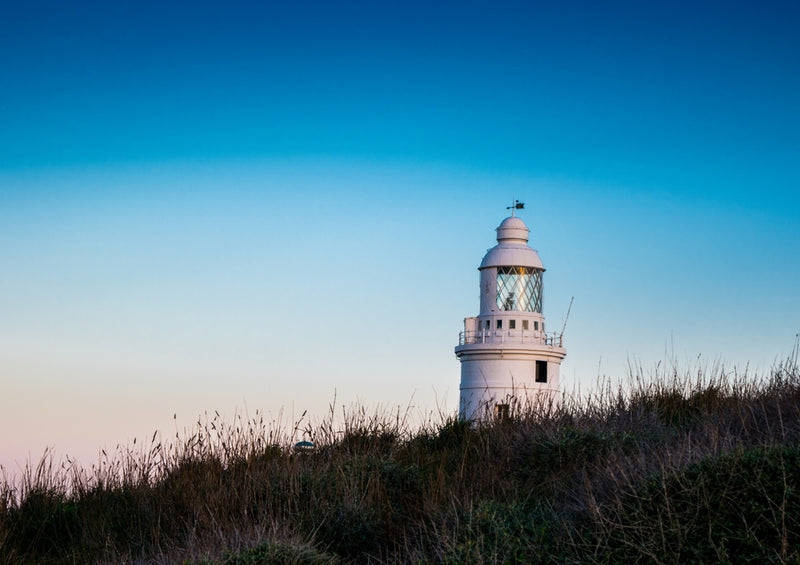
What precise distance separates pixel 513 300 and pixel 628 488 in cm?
1994

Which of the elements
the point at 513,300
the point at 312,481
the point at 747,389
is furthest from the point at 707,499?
the point at 513,300

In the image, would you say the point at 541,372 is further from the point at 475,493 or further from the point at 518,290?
the point at 475,493

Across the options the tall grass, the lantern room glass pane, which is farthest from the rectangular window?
the tall grass

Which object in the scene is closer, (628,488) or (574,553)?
(574,553)

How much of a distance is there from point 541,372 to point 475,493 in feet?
63.0

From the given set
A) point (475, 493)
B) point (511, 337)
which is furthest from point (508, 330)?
point (475, 493)

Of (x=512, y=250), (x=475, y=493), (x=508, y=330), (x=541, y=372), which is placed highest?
(x=512, y=250)

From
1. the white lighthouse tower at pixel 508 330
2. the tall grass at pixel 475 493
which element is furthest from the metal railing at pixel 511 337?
the tall grass at pixel 475 493

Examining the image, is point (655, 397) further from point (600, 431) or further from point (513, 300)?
point (513, 300)

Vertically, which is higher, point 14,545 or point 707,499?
point 707,499

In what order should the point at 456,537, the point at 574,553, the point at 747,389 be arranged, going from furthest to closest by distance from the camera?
1. the point at 747,389
2. the point at 456,537
3. the point at 574,553

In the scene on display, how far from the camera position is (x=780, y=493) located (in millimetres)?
6195

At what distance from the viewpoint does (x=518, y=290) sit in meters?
26.6

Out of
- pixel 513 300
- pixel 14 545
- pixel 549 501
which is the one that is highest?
pixel 513 300
